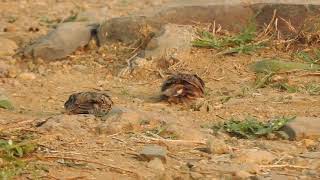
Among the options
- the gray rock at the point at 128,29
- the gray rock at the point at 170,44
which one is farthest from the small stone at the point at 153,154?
the gray rock at the point at 128,29

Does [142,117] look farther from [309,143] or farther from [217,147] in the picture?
[309,143]

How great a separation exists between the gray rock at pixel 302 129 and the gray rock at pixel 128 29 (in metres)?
1.80

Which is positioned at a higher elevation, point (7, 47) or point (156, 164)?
point (7, 47)

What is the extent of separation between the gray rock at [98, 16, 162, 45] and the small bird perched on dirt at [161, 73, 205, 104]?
3.04ft

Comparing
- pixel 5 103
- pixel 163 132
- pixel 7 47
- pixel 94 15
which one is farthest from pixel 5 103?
pixel 94 15

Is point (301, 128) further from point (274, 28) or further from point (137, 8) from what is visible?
point (137, 8)

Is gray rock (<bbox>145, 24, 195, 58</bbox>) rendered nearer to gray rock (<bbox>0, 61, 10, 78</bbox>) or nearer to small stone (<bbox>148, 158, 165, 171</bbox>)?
gray rock (<bbox>0, 61, 10, 78</bbox>)

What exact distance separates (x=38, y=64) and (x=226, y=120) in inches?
71.4

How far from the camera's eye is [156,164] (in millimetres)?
2725

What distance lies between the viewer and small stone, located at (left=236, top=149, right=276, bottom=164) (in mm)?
2789

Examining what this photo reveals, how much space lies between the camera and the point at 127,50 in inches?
189

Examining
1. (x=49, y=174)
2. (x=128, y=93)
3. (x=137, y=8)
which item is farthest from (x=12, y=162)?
(x=137, y=8)

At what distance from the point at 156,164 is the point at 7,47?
2.64m

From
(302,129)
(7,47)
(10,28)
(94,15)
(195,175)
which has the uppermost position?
(94,15)
